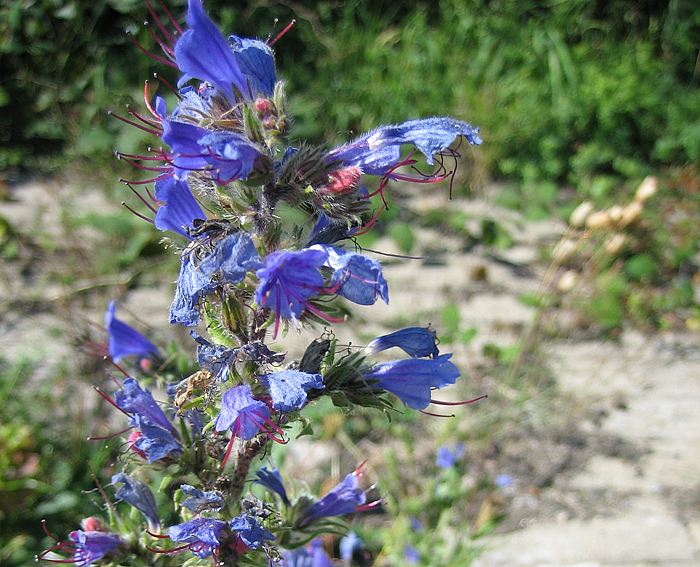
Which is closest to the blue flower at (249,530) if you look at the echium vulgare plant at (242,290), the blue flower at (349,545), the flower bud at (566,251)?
the echium vulgare plant at (242,290)

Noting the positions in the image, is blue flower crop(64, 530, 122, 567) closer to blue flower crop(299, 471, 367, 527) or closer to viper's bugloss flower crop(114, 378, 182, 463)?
viper's bugloss flower crop(114, 378, 182, 463)

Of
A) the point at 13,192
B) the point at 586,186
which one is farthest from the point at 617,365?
the point at 13,192

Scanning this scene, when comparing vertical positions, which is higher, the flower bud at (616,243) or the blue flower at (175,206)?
the flower bud at (616,243)

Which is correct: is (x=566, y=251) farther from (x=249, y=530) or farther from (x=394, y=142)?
(x=249, y=530)

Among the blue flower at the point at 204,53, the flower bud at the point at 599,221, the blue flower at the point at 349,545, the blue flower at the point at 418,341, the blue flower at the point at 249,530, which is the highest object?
the flower bud at the point at 599,221

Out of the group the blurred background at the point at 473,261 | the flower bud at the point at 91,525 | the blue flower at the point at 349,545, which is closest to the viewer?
the flower bud at the point at 91,525

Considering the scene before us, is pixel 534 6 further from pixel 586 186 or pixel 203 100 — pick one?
pixel 203 100

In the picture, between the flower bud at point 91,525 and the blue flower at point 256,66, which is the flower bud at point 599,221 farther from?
the flower bud at point 91,525
